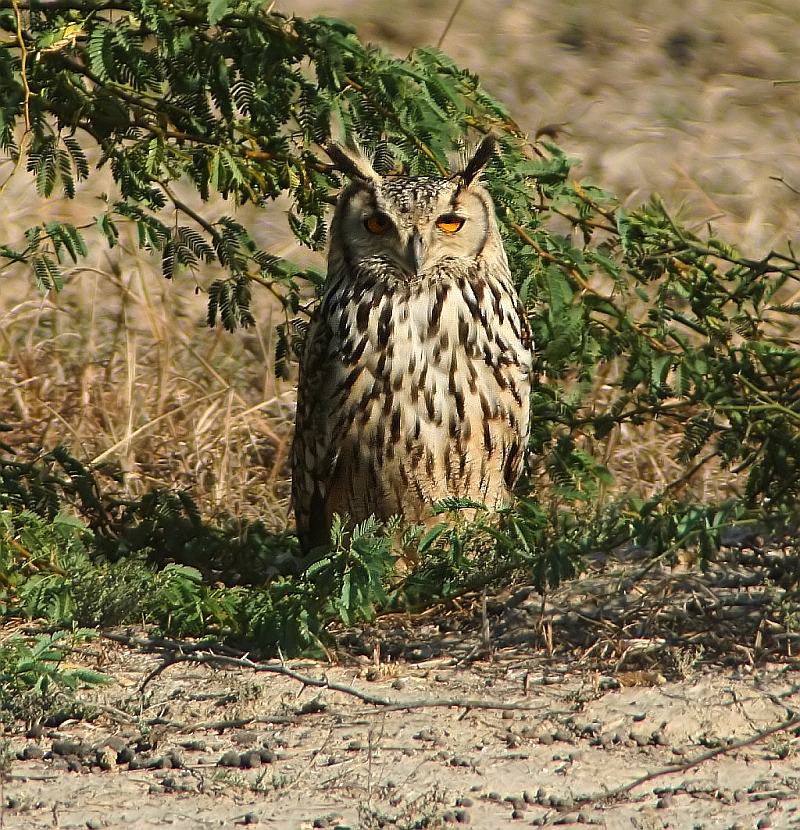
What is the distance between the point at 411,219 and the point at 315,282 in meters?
0.51

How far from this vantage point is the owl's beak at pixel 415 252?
4.53 metres

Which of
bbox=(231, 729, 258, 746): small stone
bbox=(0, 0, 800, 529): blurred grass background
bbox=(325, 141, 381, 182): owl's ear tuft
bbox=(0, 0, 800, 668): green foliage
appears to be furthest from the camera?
bbox=(0, 0, 800, 529): blurred grass background

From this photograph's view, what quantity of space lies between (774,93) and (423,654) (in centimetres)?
761

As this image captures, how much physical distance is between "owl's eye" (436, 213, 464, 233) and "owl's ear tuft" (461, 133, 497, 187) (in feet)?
0.36

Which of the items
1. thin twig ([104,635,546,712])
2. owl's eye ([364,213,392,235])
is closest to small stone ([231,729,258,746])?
thin twig ([104,635,546,712])

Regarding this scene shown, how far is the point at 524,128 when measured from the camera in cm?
972

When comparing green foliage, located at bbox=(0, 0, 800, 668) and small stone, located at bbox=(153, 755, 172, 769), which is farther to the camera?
green foliage, located at bbox=(0, 0, 800, 668)

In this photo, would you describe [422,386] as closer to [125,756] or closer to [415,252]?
[415,252]

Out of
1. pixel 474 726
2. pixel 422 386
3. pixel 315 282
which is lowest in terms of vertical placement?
pixel 474 726

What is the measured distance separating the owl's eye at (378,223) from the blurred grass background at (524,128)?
543 millimetres

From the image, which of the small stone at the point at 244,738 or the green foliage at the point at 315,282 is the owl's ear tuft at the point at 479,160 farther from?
the small stone at the point at 244,738

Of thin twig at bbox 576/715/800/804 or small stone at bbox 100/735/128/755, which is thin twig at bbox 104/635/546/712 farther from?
thin twig at bbox 576/715/800/804

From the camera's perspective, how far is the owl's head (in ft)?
14.9

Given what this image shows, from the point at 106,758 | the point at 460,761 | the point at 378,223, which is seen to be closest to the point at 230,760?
the point at 106,758
